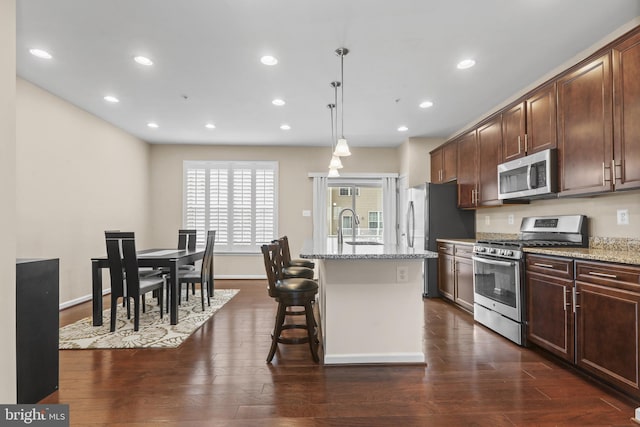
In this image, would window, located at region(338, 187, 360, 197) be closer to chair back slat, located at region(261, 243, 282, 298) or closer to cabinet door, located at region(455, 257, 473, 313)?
cabinet door, located at region(455, 257, 473, 313)

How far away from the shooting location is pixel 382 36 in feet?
8.94

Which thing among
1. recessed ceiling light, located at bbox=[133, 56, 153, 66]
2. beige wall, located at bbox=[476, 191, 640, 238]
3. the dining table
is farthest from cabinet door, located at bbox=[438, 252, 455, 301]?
recessed ceiling light, located at bbox=[133, 56, 153, 66]

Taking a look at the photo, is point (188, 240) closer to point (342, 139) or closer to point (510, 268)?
point (342, 139)

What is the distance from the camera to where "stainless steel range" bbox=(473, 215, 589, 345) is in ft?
9.91

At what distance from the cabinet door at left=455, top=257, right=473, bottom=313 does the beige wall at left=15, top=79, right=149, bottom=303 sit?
507 cm

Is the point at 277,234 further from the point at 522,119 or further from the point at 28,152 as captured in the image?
the point at 522,119

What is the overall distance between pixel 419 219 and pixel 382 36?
10.0ft


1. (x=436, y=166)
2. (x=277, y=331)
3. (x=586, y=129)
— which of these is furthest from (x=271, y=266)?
(x=436, y=166)

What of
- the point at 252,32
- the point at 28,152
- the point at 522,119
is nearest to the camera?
the point at 252,32

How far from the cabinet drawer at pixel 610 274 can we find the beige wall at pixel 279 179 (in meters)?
4.55

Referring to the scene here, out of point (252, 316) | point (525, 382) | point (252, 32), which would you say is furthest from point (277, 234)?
point (525, 382)

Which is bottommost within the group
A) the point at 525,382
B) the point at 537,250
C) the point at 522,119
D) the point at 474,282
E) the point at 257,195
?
the point at 525,382

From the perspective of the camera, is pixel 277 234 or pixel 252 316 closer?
pixel 252 316

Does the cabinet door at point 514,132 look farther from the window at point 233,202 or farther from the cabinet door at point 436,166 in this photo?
the window at point 233,202
